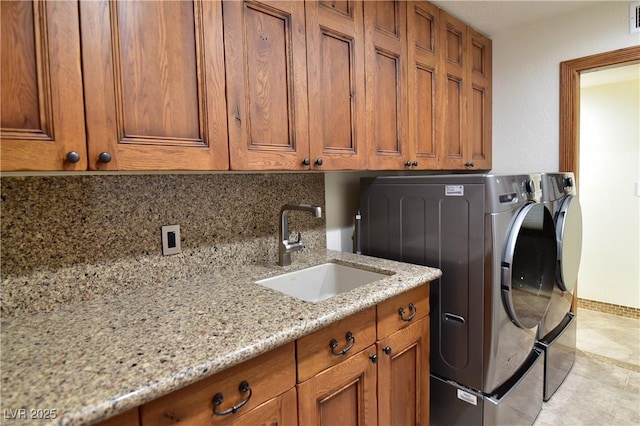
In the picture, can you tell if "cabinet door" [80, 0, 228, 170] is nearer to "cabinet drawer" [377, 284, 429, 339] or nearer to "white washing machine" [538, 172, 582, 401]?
"cabinet drawer" [377, 284, 429, 339]

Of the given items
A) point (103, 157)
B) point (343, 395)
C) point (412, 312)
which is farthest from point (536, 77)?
point (103, 157)

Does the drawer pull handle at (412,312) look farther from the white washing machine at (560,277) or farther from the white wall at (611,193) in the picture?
the white wall at (611,193)

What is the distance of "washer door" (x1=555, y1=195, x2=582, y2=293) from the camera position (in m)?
1.79

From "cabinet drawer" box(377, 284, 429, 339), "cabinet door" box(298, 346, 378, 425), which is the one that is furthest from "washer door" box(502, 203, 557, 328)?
"cabinet door" box(298, 346, 378, 425)

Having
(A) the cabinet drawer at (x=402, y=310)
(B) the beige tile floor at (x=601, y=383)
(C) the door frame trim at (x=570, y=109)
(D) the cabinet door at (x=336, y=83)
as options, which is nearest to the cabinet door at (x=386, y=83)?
(D) the cabinet door at (x=336, y=83)

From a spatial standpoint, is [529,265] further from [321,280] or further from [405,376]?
[321,280]

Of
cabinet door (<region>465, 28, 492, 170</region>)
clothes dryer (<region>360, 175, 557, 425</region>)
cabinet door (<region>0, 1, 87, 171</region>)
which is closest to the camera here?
cabinet door (<region>0, 1, 87, 171</region>)

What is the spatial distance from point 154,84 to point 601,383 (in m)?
2.88

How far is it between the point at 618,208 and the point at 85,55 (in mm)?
3997

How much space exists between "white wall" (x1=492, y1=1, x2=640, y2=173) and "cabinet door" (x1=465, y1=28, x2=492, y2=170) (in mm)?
89

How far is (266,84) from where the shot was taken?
4.06 feet

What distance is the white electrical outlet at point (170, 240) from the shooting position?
4.35ft

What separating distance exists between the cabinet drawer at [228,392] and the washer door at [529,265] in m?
1.01

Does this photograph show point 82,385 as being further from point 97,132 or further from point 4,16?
point 4,16
